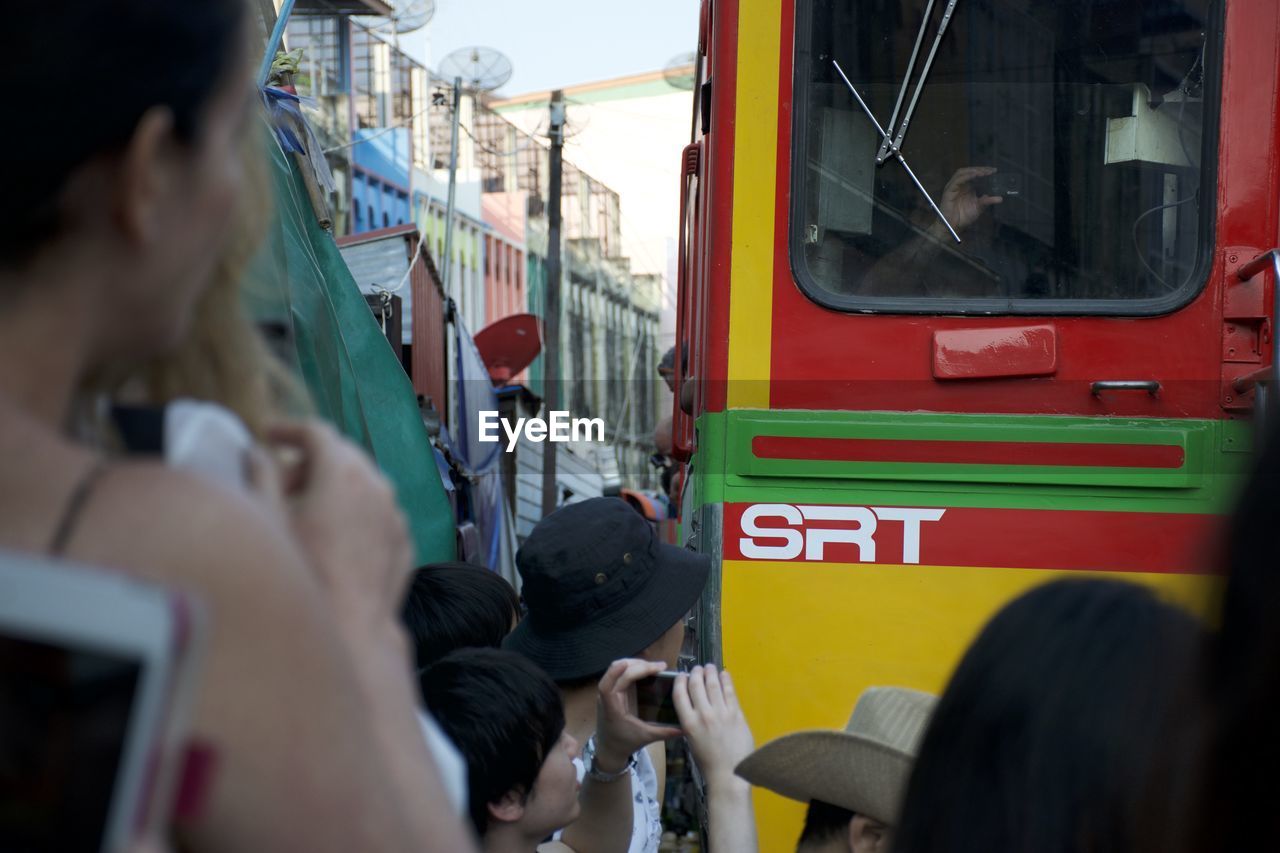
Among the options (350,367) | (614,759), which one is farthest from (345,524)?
(350,367)

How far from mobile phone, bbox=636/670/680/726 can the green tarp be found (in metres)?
1.09

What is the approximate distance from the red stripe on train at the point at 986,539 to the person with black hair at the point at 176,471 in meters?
2.17

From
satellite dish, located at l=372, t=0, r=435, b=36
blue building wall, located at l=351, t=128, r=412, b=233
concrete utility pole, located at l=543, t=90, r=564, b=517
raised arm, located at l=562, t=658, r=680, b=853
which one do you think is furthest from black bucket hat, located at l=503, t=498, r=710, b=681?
blue building wall, located at l=351, t=128, r=412, b=233

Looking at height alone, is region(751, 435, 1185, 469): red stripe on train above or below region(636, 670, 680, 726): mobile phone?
above

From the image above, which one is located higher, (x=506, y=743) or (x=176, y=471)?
(x=176, y=471)

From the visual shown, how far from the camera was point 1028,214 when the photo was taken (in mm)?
3004

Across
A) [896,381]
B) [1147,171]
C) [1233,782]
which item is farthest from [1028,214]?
[1233,782]

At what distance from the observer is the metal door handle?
2926 mm

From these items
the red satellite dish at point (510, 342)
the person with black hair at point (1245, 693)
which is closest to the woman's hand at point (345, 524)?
the person with black hair at point (1245, 693)

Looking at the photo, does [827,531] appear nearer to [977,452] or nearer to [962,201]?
[977,452]

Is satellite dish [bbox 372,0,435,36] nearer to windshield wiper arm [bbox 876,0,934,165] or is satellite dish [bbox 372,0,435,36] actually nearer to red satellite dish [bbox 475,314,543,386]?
red satellite dish [bbox 475,314,543,386]

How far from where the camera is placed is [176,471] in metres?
0.75

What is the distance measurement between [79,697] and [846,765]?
1.39m

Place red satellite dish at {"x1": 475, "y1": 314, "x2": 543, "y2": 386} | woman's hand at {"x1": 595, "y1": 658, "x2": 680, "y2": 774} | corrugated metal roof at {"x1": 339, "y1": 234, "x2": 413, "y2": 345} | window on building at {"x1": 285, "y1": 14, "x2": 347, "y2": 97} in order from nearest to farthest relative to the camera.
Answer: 1. woman's hand at {"x1": 595, "y1": 658, "x2": 680, "y2": 774}
2. corrugated metal roof at {"x1": 339, "y1": 234, "x2": 413, "y2": 345}
3. red satellite dish at {"x1": 475, "y1": 314, "x2": 543, "y2": 386}
4. window on building at {"x1": 285, "y1": 14, "x2": 347, "y2": 97}
